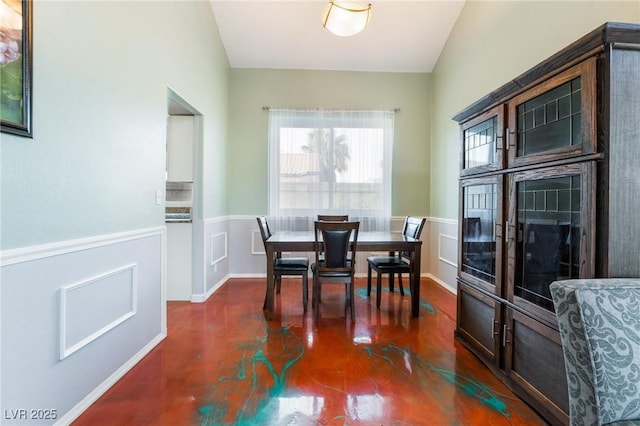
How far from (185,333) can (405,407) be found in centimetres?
193

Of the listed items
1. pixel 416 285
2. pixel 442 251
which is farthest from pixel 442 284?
pixel 416 285

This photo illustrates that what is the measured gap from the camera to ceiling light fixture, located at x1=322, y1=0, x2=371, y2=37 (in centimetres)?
288

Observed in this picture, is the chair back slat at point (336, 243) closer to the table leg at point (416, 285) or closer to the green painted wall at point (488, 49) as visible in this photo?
the table leg at point (416, 285)

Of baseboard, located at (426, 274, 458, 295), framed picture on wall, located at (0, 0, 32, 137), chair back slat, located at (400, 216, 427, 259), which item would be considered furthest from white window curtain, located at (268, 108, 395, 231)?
framed picture on wall, located at (0, 0, 32, 137)

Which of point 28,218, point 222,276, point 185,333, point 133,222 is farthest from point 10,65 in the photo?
point 222,276

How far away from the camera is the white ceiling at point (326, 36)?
3.75 metres

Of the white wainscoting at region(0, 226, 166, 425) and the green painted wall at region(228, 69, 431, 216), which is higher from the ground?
the green painted wall at region(228, 69, 431, 216)

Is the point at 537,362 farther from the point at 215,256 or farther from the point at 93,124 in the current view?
the point at 215,256

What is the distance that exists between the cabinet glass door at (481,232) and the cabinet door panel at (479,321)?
104 mm

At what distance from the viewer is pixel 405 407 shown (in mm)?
1700

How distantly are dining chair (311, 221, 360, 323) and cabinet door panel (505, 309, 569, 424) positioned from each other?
1373mm

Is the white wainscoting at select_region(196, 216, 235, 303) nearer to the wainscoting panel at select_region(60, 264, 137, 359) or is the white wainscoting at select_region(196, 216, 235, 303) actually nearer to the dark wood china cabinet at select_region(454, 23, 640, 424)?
the wainscoting panel at select_region(60, 264, 137, 359)

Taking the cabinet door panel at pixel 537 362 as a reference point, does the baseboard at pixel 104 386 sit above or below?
below

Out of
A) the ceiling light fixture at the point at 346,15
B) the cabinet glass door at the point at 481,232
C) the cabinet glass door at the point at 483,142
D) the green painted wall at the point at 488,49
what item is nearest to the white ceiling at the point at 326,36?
the green painted wall at the point at 488,49
